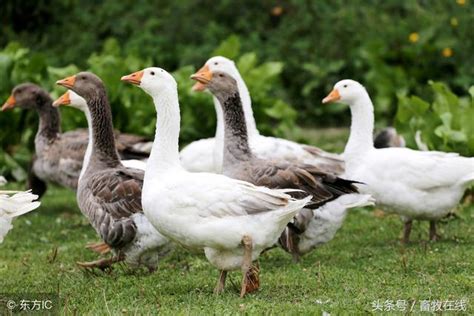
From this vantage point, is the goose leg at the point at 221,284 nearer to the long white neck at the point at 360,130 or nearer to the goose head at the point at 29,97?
the long white neck at the point at 360,130

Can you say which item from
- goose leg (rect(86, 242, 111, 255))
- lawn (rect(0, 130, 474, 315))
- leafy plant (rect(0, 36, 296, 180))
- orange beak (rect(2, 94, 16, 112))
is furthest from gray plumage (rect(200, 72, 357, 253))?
leafy plant (rect(0, 36, 296, 180))

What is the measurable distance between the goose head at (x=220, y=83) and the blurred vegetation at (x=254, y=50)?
4.38m

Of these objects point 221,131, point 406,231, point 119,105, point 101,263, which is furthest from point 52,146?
point 406,231

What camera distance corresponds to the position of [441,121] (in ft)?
36.1

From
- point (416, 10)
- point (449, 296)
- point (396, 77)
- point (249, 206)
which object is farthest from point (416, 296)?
point (416, 10)

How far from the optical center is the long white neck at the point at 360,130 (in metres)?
9.59

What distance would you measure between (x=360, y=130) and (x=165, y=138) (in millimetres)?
2948

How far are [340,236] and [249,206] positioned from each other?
11.1 ft

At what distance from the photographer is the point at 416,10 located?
16.8m

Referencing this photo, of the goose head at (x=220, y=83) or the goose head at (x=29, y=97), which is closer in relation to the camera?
the goose head at (x=220, y=83)

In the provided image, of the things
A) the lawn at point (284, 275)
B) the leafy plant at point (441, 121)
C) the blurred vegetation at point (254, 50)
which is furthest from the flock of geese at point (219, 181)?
the blurred vegetation at point (254, 50)

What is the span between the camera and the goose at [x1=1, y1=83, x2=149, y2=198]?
428 inches

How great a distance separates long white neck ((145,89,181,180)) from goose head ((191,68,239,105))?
1088 mm

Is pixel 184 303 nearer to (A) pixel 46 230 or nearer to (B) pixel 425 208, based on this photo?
(B) pixel 425 208
